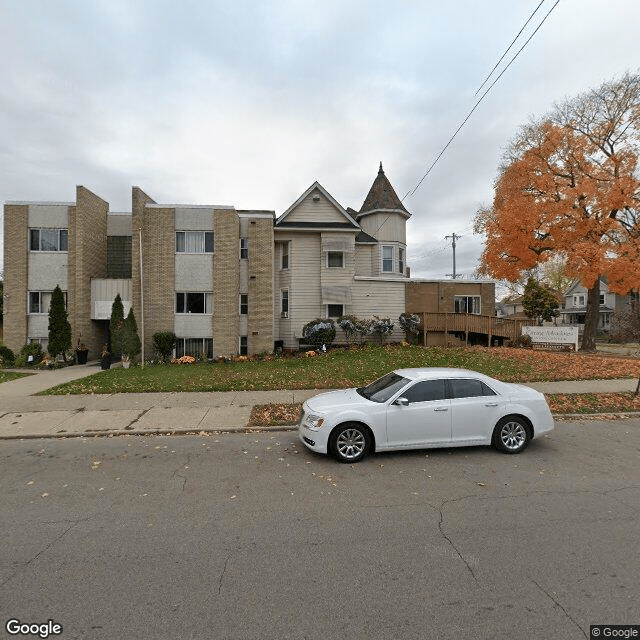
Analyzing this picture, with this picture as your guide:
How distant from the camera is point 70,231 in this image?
20062 millimetres

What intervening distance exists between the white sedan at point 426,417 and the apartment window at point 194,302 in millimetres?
14610

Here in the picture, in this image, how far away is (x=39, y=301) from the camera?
20141mm

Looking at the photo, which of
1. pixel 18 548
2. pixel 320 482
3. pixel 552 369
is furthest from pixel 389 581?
pixel 552 369

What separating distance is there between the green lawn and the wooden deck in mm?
2503

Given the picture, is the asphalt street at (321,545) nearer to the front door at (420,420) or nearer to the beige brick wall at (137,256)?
the front door at (420,420)

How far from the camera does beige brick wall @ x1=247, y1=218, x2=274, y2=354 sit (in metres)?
20.2

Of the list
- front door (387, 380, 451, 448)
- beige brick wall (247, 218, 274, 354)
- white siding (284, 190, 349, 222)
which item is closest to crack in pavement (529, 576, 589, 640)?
front door (387, 380, 451, 448)

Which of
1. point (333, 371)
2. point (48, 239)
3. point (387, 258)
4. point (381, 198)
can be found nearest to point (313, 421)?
point (333, 371)

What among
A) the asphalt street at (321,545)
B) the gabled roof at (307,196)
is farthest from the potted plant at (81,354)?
the asphalt street at (321,545)

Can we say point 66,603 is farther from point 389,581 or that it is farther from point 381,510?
point 381,510

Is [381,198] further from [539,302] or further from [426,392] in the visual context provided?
[539,302]

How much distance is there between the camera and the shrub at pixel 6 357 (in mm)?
18375

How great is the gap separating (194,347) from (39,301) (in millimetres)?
8304

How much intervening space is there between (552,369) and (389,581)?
44.5 feet
